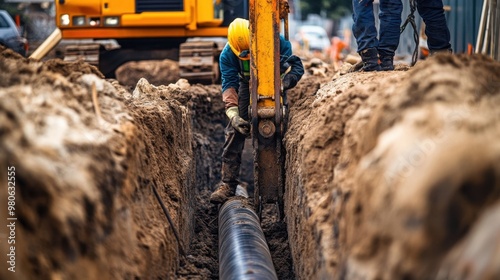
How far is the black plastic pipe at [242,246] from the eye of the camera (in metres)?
6.05

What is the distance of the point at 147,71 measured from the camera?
18016 mm

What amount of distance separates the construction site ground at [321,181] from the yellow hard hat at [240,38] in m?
1.92

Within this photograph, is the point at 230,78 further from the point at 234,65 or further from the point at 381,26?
the point at 381,26

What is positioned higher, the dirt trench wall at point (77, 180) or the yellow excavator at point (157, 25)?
the dirt trench wall at point (77, 180)

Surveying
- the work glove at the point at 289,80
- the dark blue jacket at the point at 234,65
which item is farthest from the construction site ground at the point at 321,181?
the dark blue jacket at the point at 234,65

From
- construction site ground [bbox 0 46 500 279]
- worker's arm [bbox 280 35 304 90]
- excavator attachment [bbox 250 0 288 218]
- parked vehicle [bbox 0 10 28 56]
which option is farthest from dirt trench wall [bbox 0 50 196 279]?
parked vehicle [bbox 0 10 28 56]

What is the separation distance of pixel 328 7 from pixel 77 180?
43256mm

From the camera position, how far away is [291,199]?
766 centimetres

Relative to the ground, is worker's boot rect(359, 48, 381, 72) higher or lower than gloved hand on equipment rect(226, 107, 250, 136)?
higher

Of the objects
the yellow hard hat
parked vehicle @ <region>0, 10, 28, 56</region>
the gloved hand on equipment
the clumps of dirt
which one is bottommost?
the clumps of dirt

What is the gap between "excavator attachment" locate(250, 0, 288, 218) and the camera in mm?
8117

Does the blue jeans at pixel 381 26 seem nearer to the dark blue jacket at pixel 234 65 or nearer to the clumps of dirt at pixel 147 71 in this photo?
the dark blue jacket at pixel 234 65

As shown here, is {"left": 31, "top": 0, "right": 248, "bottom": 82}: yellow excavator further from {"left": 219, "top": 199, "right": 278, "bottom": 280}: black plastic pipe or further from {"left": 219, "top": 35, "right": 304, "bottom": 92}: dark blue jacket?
{"left": 219, "top": 199, "right": 278, "bottom": 280}: black plastic pipe

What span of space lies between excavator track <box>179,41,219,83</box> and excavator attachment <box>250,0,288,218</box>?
5.59 m
